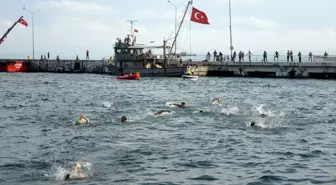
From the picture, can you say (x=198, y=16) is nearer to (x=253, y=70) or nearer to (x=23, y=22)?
(x=253, y=70)

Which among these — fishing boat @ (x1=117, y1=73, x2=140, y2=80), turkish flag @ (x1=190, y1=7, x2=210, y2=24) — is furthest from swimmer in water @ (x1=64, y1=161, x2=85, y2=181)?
fishing boat @ (x1=117, y1=73, x2=140, y2=80)

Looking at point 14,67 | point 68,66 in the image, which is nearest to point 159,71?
point 68,66

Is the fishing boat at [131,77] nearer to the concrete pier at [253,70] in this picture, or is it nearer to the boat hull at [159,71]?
the boat hull at [159,71]

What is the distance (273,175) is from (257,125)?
12.7 metres

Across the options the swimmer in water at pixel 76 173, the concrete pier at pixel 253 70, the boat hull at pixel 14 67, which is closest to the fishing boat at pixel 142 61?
the concrete pier at pixel 253 70

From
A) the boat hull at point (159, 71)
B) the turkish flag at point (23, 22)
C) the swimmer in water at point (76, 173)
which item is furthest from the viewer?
the turkish flag at point (23, 22)

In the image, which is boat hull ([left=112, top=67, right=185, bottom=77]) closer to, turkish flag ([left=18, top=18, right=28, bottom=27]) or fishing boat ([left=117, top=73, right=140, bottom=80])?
fishing boat ([left=117, top=73, right=140, bottom=80])

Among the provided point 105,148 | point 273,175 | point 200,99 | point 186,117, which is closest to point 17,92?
point 200,99

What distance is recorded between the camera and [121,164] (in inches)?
864

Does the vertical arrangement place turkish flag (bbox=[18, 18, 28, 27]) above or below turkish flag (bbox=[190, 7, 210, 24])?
above

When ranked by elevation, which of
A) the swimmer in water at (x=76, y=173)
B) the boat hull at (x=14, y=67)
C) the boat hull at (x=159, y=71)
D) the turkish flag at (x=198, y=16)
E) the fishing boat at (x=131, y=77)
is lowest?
the swimmer in water at (x=76, y=173)

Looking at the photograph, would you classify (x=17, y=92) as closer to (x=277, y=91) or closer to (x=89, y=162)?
(x=277, y=91)

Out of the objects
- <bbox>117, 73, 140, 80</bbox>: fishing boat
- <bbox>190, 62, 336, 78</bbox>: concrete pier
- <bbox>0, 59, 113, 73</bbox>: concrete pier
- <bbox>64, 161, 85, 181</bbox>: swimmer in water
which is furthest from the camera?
<bbox>0, 59, 113, 73</bbox>: concrete pier

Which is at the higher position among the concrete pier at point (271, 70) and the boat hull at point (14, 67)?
the boat hull at point (14, 67)
